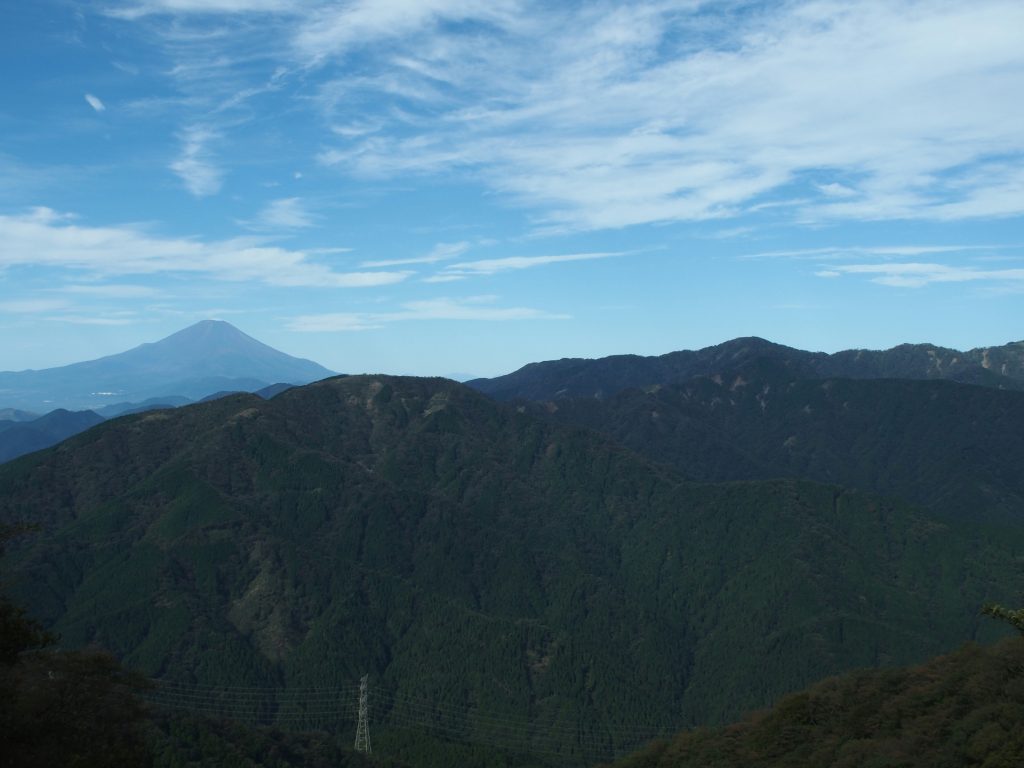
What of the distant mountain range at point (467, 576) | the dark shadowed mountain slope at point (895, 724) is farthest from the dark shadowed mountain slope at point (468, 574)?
the dark shadowed mountain slope at point (895, 724)

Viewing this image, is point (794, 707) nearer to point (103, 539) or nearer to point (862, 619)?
point (862, 619)

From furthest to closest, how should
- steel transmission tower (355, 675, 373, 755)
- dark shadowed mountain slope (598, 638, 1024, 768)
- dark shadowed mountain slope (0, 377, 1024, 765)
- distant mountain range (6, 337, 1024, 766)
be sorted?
dark shadowed mountain slope (0, 377, 1024, 765) → distant mountain range (6, 337, 1024, 766) → steel transmission tower (355, 675, 373, 755) → dark shadowed mountain slope (598, 638, 1024, 768)

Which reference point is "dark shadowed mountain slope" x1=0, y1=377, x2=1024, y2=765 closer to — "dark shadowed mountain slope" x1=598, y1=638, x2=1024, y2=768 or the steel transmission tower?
the steel transmission tower

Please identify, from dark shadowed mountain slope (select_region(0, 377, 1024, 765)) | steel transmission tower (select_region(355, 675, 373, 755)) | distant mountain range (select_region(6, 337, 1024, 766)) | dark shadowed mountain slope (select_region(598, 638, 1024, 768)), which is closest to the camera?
dark shadowed mountain slope (select_region(598, 638, 1024, 768))

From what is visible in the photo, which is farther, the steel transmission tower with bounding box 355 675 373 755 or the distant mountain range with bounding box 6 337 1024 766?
the distant mountain range with bounding box 6 337 1024 766

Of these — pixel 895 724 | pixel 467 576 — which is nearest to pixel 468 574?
pixel 467 576

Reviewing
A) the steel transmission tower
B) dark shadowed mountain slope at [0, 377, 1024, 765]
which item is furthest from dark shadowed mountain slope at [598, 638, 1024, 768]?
dark shadowed mountain slope at [0, 377, 1024, 765]
